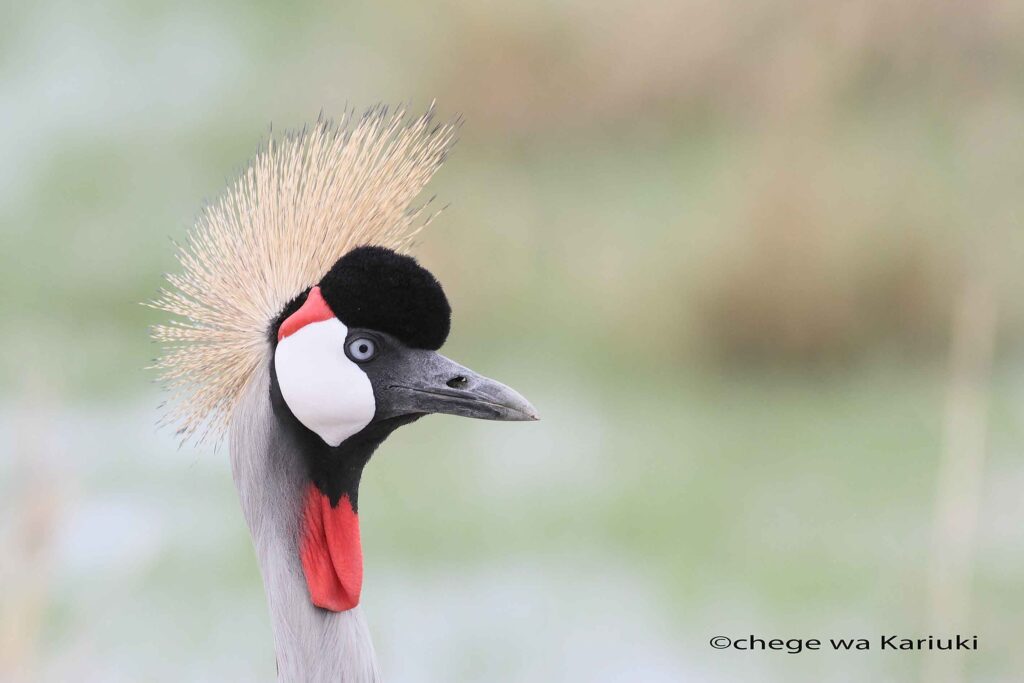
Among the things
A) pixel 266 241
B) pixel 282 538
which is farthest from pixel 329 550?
pixel 266 241

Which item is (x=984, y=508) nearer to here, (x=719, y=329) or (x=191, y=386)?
(x=719, y=329)

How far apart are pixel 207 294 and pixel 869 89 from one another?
3.39 metres

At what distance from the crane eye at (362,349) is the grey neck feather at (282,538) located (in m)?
0.09

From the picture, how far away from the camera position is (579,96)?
14.3 ft

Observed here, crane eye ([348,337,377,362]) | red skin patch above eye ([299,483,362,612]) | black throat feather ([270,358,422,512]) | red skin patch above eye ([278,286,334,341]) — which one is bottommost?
red skin patch above eye ([299,483,362,612])

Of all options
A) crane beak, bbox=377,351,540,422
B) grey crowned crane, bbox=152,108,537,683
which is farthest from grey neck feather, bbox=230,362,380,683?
crane beak, bbox=377,351,540,422

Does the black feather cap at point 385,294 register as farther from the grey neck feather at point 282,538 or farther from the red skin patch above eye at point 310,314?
the grey neck feather at point 282,538

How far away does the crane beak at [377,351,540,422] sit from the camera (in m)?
1.21

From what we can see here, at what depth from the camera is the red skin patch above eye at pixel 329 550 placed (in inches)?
48.8

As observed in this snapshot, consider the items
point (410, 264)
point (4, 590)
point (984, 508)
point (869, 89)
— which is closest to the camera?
point (410, 264)

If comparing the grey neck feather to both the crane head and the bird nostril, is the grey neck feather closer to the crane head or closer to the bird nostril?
the crane head

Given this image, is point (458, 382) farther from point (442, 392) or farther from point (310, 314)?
point (310, 314)

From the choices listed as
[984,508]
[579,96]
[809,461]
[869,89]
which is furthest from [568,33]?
[984,508]

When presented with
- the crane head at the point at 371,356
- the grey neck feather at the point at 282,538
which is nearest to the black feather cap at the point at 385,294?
the crane head at the point at 371,356
